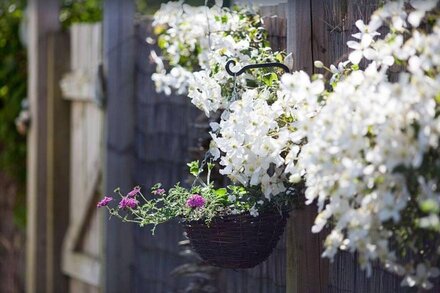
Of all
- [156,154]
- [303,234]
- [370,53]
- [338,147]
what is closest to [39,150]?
[156,154]

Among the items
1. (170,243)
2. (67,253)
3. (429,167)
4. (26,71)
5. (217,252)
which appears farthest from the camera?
(26,71)

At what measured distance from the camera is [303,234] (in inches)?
127

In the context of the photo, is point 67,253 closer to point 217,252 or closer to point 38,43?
point 38,43

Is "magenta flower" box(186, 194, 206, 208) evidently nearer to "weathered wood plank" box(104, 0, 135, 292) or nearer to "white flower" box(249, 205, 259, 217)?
"white flower" box(249, 205, 259, 217)

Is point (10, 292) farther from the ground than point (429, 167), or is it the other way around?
point (429, 167)

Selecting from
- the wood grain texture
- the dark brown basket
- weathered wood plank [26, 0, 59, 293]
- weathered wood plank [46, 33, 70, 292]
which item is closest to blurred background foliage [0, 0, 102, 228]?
weathered wood plank [26, 0, 59, 293]

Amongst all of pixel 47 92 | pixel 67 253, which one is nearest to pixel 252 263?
pixel 67 253

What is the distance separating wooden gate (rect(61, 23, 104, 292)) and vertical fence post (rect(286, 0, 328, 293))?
203 centimetres

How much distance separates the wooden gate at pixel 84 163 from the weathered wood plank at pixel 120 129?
39 cm

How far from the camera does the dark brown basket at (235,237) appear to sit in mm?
2965

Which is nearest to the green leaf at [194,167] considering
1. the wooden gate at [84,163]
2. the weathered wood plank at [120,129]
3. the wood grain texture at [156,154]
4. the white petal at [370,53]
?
the white petal at [370,53]

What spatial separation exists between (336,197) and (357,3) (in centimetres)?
97

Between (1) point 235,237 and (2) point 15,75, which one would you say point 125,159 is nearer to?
(1) point 235,237

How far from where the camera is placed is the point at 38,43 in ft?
19.0
